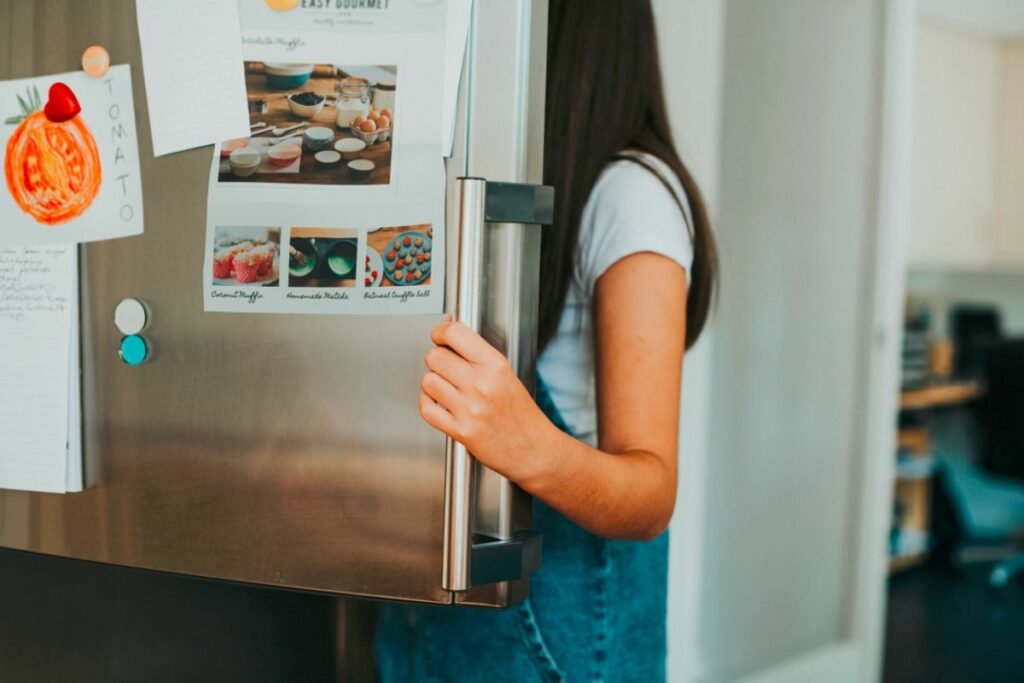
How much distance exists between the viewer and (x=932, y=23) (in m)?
3.87

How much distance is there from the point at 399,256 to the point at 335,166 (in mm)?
81

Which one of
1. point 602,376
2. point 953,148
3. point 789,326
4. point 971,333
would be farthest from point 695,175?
point 971,333

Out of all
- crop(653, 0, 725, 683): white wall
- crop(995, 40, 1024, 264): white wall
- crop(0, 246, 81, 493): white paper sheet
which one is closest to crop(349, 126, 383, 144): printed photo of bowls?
crop(0, 246, 81, 493): white paper sheet

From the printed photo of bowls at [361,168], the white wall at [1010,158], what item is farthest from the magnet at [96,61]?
the white wall at [1010,158]

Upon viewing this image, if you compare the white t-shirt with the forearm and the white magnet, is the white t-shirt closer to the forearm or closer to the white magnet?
the forearm

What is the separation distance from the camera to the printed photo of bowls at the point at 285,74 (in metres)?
0.70

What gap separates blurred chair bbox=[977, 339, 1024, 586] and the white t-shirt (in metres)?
2.92

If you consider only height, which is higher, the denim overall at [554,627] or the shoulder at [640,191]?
the shoulder at [640,191]

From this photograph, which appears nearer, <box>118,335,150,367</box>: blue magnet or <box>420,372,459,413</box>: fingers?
<box>420,372,459,413</box>: fingers

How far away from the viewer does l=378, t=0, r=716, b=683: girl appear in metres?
0.78

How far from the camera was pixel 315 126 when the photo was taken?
700 millimetres

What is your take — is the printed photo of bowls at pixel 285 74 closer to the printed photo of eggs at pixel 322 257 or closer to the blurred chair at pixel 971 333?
the printed photo of eggs at pixel 322 257

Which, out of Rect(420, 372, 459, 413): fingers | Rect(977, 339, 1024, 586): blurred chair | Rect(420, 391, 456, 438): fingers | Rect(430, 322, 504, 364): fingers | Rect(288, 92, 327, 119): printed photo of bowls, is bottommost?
Rect(977, 339, 1024, 586): blurred chair

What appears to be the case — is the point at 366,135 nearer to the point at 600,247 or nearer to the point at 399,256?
the point at 399,256
